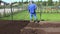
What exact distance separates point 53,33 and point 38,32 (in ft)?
3.03

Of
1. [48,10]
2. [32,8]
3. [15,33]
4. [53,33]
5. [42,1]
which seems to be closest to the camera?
[53,33]

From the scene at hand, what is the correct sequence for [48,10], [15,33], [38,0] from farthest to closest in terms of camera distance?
[38,0] → [48,10] → [15,33]

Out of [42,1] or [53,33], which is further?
[42,1]

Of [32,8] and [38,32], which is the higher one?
[32,8]

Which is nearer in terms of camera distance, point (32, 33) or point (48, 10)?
point (32, 33)

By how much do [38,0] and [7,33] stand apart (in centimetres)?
2710

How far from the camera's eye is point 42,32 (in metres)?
11.1

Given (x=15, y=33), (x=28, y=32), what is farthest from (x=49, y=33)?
(x=15, y=33)

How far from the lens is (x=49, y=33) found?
10.6 m

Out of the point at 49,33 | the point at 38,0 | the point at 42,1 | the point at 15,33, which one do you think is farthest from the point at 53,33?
the point at 42,1

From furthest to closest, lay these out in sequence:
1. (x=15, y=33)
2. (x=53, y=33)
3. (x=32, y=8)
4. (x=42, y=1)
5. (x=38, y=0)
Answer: (x=42, y=1)
(x=38, y=0)
(x=32, y=8)
(x=15, y=33)
(x=53, y=33)

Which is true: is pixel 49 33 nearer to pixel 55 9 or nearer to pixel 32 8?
pixel 32 8

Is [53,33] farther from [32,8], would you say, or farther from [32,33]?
[32,8]

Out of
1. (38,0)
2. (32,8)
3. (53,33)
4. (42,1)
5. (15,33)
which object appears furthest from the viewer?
(42,1)
